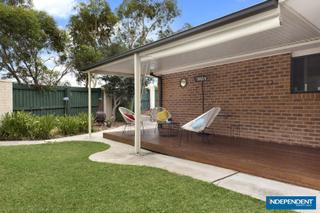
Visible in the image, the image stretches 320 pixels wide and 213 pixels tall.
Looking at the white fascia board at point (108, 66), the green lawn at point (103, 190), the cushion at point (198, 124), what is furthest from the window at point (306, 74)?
the white fascia board at point (108, 66)

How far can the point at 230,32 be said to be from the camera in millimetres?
3354

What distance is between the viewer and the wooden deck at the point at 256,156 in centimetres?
323

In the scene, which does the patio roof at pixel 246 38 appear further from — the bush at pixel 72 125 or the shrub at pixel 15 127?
the shrub at pixel 15 127

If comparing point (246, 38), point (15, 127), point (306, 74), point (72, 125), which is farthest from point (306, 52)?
point (15, 127)

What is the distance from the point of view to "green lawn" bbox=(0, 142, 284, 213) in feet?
8.39

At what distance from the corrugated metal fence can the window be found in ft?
29.8

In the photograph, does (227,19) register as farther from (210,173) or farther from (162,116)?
(162,116)

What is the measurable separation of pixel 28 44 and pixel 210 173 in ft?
30.3

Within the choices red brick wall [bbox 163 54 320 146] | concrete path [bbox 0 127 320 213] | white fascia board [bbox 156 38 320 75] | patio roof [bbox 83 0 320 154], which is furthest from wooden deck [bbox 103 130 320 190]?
white fascia board [bbox 156 38 320 75]

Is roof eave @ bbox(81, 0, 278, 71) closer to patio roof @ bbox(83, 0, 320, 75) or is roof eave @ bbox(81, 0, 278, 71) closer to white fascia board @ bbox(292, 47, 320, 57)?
patio roof @ bbox(83, 0, 320, 75)

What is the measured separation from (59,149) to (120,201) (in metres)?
3.59

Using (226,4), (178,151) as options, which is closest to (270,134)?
(178,151)

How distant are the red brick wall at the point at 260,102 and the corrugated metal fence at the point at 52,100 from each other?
6172mm

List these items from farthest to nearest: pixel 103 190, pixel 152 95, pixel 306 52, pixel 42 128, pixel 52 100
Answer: pixel 152 95, pixel 52 100, pixel 42 128, pixel 306 52, pixel 103 190
